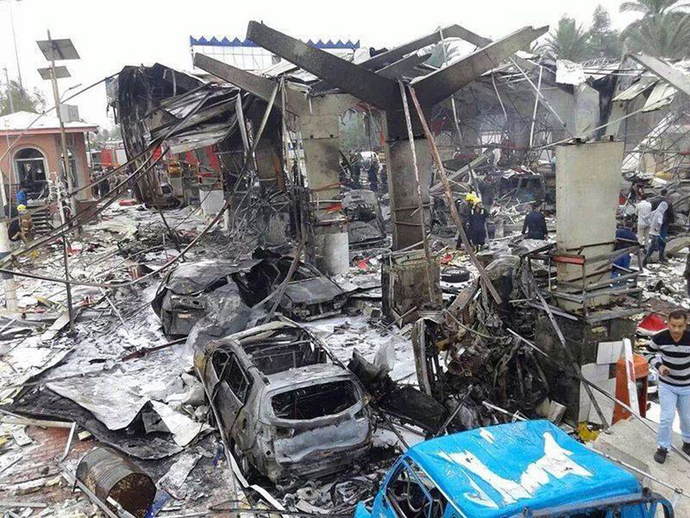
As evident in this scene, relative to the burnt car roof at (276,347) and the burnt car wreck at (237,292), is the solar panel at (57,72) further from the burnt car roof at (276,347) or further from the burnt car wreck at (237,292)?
the burnt car roof at (276,347)

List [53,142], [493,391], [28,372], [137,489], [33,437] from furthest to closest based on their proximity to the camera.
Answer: [53,142]
[28,372]
[33,437]
[493,391]
[137,489]

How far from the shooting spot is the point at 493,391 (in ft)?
23.2

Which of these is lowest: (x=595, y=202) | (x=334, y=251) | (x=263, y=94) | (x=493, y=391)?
(x=493, y=391)

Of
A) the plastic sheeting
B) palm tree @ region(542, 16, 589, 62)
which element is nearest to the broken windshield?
the plastic sheeting

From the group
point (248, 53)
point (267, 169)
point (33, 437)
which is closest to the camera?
point (33, 437)

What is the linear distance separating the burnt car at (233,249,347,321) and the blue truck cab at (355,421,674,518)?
740cm

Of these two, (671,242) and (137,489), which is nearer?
(137,489)

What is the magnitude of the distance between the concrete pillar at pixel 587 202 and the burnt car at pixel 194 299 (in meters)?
6.32

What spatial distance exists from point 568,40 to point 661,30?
26.1 ft

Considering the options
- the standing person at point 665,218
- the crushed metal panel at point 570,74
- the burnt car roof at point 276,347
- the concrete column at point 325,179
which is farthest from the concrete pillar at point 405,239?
the crushed metal panel at point 570,74

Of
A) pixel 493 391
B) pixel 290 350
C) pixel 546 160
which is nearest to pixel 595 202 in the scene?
pixel 493 391

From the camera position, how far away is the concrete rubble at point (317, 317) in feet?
21.0

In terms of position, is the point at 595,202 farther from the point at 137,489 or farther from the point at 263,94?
the point at 263,94

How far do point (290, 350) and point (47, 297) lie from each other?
385 inches
